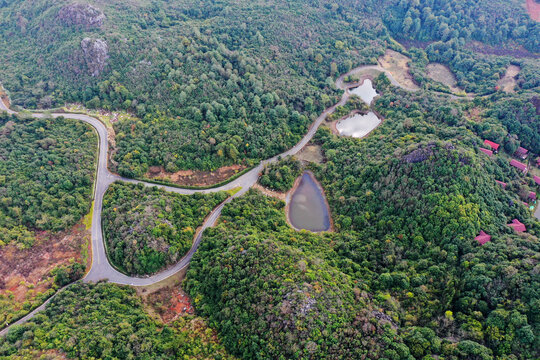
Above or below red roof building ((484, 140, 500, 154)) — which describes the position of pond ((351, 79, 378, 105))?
below

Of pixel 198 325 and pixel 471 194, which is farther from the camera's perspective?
pixel 471 194

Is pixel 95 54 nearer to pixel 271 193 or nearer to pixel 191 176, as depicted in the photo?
pixel 191 176

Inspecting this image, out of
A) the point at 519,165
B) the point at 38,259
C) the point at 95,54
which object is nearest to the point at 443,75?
the point at 519,165

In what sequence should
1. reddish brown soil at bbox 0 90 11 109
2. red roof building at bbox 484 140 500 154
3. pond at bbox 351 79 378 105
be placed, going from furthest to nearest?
pond at bbox 351 79 378 105
reddish brown soil at bbox 0 90 11 109
red roof building at bbox 484 140 500 154

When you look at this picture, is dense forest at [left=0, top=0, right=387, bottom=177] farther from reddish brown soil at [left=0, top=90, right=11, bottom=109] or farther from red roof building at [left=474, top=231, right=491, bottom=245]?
red roof building at [left=474, top=231, right=491, bottom=245]

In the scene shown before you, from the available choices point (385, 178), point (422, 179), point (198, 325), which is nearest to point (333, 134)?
point (385, 178)

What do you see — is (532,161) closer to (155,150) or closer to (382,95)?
(382,95)

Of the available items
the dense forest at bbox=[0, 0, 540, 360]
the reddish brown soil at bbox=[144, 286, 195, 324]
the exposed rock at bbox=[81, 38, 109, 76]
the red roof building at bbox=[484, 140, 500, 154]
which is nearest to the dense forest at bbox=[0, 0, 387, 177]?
the exposed rock at bbox=[81, 38, 109, 76]

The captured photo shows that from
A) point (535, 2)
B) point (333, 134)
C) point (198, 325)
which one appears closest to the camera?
point (198, 325)
